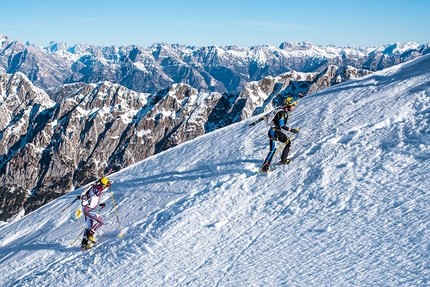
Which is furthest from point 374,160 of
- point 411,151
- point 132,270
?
point 132,270

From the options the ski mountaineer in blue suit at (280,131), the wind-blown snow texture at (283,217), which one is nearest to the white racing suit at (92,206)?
the wind-blown snow texture at (283,217)

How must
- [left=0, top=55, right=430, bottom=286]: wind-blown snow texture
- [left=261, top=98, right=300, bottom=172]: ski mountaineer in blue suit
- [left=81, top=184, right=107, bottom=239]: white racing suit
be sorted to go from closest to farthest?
1. [left=0, top=55, right=430, bottom=286]: wind-blown snow texture
2. [left=81, top=184, right=107, bottom=239]: white racing suit
3. [left=261, top=98, right=300, bottom=172]: ski mountaineer in blue suit

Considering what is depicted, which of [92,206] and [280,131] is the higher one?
[280,131]

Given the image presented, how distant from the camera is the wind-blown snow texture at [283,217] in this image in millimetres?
9117

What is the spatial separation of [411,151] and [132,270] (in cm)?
1024

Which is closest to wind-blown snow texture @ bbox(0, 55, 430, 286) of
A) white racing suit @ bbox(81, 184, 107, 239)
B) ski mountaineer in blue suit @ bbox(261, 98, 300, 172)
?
ski mountaineer in blue suit @ bbox(261, 98, 300, 172)

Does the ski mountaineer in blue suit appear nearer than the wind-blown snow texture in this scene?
No

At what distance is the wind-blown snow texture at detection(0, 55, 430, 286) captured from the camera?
912 centimetres

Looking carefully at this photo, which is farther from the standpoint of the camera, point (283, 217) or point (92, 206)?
A: point (92, 206)

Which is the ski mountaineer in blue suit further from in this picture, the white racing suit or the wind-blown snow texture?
the white racing suit

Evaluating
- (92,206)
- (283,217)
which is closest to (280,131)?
(283,217)

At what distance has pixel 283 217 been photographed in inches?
456

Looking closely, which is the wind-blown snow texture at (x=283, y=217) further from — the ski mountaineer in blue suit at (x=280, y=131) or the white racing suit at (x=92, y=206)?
the white racing suit at (x=92, y=206)

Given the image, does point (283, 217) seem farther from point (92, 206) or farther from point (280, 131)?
point (92, 206)
